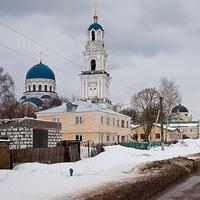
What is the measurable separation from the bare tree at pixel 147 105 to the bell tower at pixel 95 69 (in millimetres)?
10147

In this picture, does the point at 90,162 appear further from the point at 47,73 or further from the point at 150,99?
the point at 47,73

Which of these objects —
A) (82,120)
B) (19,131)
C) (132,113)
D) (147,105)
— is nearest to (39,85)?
(132,113)

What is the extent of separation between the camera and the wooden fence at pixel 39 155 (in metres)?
23.0

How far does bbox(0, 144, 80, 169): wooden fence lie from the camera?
22984 mm

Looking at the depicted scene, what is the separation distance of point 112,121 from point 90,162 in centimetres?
3817

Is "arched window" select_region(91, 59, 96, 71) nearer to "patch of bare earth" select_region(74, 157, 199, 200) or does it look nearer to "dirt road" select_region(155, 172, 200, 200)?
"patch of bare earth" select_region(74, 157, 199, 200)

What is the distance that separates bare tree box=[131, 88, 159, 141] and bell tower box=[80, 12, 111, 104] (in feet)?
33.3

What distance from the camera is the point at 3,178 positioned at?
18.5 meters

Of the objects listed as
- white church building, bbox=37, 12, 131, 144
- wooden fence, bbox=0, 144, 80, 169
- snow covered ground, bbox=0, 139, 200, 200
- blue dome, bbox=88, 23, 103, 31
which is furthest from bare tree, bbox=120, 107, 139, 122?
snow covered ground, bbox=0, 139, 200, 200

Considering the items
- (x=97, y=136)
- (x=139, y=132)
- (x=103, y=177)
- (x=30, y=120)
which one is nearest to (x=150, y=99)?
(x=139, y=132)

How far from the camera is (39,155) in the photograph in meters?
26.8

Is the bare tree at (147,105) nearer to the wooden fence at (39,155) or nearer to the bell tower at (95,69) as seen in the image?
the bell tower at (95,69)

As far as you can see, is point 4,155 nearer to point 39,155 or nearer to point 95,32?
point 39,155

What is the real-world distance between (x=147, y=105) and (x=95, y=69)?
1822 centimetres
